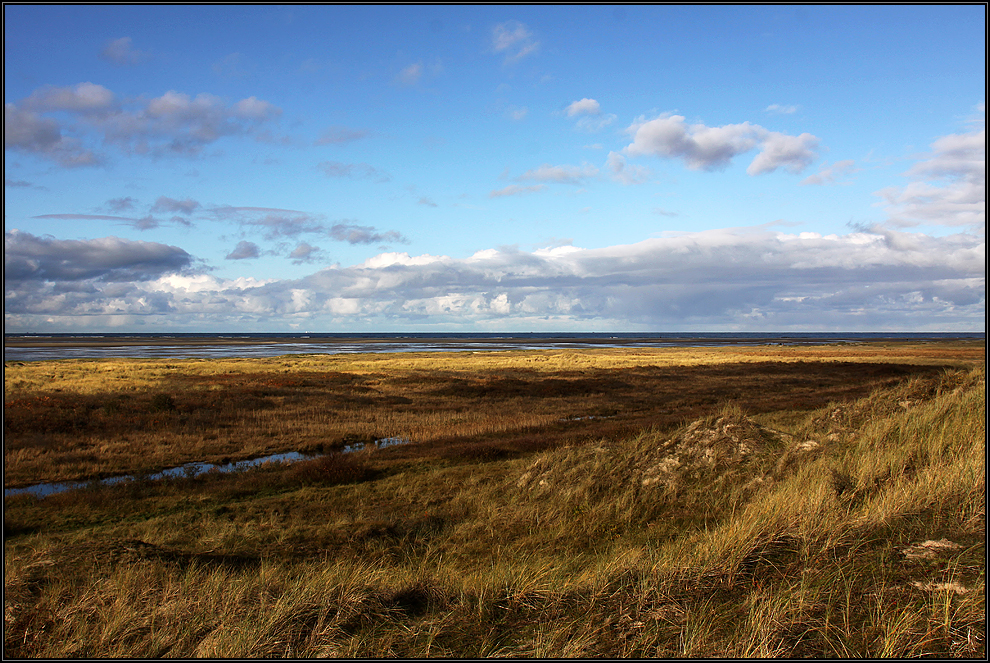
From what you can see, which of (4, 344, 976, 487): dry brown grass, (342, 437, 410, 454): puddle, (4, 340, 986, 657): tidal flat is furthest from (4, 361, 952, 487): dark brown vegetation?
(342, 437, 410, 454): puddle

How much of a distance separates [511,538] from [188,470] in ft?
43.5

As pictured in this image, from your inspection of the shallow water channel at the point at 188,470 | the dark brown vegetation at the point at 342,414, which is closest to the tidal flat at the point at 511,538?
the dark brown vegetation at the point at 342,414

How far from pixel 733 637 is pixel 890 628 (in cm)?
129

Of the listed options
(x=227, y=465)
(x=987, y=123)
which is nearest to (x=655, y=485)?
(x=987, y=123)

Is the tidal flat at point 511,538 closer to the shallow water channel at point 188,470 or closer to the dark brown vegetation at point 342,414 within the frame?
the dark brown vegetation at point 342,414

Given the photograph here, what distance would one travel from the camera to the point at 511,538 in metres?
10.8

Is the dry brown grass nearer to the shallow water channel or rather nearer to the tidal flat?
the tidal flat

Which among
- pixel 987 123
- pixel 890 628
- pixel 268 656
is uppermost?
pixel 987 123

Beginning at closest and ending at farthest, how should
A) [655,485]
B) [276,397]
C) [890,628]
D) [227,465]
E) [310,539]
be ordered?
[890,628]
[310,539]
[655,485]
[227,465]
[276,397]

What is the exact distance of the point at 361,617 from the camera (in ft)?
18.5

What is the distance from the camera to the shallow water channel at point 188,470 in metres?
15.9

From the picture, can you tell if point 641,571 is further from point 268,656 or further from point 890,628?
point 268,656

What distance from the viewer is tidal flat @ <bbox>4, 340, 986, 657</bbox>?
5164mm

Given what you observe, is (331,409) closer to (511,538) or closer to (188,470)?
(188,470)
